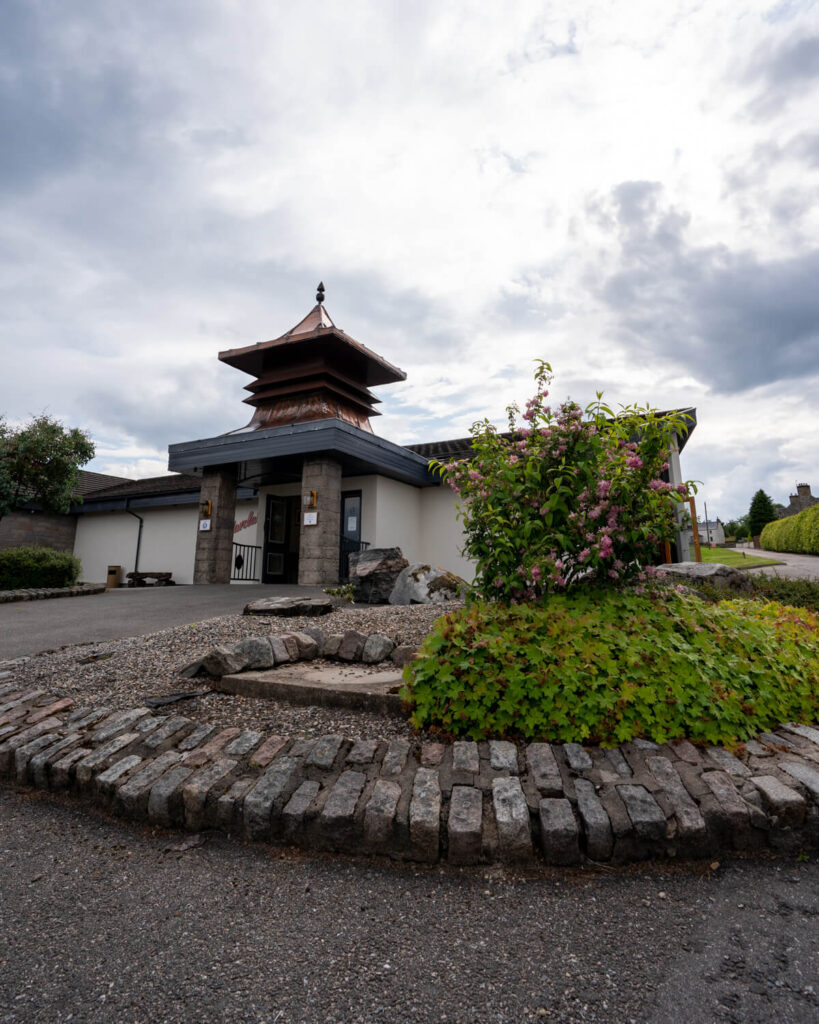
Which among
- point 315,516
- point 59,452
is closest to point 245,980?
point 315,516

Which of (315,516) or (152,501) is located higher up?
(152,501)

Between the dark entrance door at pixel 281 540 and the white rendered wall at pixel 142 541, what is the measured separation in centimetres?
291

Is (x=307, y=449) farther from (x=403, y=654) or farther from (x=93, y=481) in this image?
(x=93, y=481)

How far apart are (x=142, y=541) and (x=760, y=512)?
46.2 meters

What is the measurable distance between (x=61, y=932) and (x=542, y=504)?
11.1 feet

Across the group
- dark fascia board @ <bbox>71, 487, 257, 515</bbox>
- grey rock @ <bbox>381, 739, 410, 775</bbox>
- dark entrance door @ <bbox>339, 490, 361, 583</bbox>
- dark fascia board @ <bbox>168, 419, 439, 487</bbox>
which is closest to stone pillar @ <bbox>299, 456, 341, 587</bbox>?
dark fascia board @ <bbox>168, 419, 439, 487</bbox>

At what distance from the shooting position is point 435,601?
295 inches

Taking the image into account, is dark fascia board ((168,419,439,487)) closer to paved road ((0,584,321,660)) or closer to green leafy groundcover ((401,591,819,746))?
paved road ((0,584,321,660))

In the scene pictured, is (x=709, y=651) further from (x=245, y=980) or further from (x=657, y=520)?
(x=245, y=980)

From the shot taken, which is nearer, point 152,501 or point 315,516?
point 315,516

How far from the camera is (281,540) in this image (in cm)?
1468

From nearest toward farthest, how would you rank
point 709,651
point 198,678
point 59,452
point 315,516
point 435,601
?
point 709,651
point 198,678
point 435,601
point 315,516
point 59,452

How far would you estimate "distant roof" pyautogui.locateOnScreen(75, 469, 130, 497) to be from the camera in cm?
1998

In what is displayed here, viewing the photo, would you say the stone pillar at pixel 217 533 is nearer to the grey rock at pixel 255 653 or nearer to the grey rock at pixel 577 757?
the grey rock at pixel 255 653
